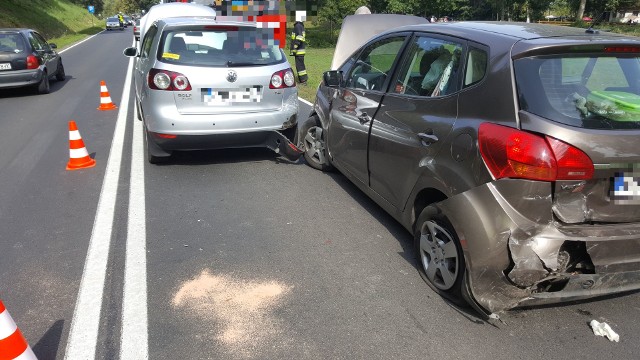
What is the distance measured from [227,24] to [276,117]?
123cm

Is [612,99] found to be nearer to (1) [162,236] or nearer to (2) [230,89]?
(1) [162,236]

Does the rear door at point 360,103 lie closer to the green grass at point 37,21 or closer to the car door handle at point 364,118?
the car door handle at point 364,118

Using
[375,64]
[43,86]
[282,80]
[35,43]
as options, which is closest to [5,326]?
[375,64]

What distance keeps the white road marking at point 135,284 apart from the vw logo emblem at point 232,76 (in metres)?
1.55

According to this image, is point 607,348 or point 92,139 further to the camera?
point 92,139

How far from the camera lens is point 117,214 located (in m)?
4.82

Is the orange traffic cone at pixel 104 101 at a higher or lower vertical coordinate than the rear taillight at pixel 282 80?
lower

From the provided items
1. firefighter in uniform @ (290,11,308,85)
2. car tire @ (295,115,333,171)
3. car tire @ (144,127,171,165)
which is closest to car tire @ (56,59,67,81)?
firefighter in uniform @ (290,11,308,85)

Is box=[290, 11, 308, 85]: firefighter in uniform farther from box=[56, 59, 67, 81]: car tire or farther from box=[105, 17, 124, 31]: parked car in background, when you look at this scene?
box=[105, 17, 124, 31]: parked car in background

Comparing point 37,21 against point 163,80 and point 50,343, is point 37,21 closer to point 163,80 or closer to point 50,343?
point 163,80

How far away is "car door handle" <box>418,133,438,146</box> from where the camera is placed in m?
3.34

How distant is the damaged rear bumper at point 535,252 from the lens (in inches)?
107

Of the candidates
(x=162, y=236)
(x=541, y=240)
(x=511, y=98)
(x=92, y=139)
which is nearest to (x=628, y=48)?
(x=511, y=98)

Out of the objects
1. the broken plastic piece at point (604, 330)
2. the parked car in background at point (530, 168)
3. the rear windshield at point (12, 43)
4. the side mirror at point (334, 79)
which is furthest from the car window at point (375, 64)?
the rear windshield at point (12, 43)
